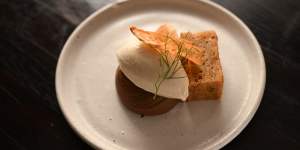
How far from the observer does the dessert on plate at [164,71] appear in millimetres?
773

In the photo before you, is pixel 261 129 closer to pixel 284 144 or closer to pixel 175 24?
pixel 284 144

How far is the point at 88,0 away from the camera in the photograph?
1082 millimetres

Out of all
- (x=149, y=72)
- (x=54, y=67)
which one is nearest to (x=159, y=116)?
(x=149, y=72)

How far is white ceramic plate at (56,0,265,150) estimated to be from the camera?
0.81 meters

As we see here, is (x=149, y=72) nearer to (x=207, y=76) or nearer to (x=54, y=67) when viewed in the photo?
(x=207, y=76)

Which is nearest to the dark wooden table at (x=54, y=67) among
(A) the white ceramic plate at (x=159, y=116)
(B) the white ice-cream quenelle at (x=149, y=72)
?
(A) the white ceramic plate at (x=159, y=116)

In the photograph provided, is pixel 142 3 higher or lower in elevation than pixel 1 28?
higher

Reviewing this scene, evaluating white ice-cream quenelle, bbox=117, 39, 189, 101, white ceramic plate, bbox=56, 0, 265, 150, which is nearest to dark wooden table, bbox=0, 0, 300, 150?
white ceramic plate, bbox=56, 0, 265, 150

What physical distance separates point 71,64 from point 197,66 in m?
0.29

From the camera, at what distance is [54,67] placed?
3.14ft

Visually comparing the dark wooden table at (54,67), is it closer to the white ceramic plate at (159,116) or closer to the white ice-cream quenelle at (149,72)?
the white ceramic plate at (159,116)

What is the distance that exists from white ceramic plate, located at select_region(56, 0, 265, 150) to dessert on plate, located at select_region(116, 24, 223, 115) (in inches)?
1.3

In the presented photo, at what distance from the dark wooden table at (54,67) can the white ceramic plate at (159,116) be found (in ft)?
0.12

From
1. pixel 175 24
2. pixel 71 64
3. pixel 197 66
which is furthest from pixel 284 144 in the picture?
pixel 71 64
